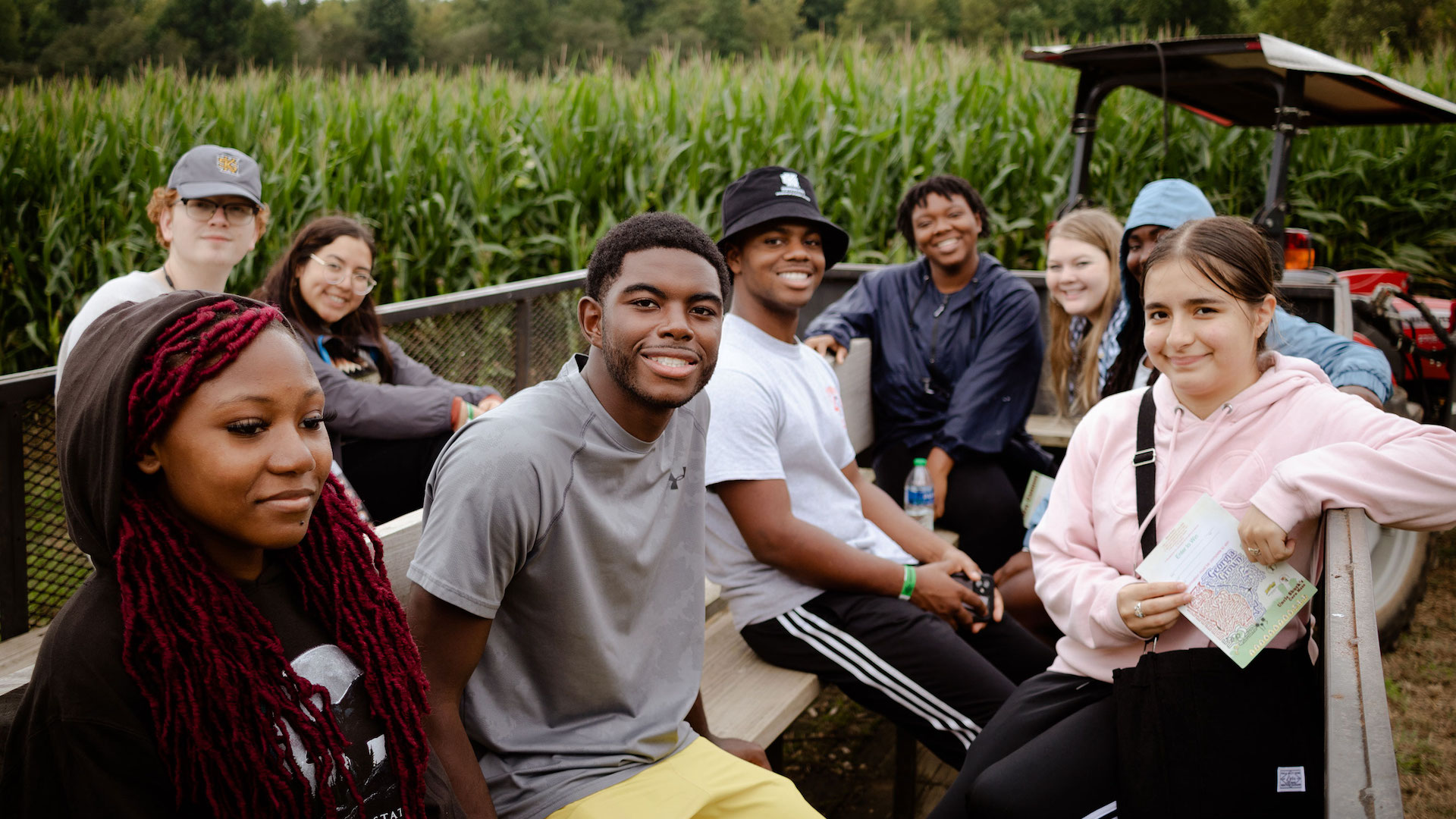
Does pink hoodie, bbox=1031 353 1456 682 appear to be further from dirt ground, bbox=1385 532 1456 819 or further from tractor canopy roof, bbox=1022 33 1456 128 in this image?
tractor canopy roof, bbox=1022 33 1456 128

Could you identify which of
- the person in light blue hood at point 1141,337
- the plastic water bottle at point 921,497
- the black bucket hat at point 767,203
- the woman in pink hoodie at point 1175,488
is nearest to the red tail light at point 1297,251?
the person in light blue hood at point 1141,337

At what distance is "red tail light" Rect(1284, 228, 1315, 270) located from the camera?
5.68 m

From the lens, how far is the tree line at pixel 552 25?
25.1 m

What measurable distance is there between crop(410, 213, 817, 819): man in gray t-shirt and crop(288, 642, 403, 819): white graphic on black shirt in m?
0.20

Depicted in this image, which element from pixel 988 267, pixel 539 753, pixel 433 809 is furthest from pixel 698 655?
pixel 988 267

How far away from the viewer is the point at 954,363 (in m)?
4.33

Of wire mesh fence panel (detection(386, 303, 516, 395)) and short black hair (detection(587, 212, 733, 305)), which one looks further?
wire mesh fence panel (detection(386, 303, 516, 395))

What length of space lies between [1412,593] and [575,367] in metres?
4.31

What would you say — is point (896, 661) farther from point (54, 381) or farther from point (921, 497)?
point (54, 381)

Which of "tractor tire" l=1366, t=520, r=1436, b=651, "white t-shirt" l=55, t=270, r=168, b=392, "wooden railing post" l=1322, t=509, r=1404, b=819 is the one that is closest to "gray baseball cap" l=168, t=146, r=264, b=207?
"white t-shirt" l=55, t=270, r=168, b=392

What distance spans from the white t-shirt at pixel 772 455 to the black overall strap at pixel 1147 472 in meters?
0.91

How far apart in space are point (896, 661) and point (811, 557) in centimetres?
37

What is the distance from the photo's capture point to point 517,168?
27.3 feet

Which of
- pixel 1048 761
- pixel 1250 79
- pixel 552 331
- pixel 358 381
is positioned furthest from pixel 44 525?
pixel 1250 79
